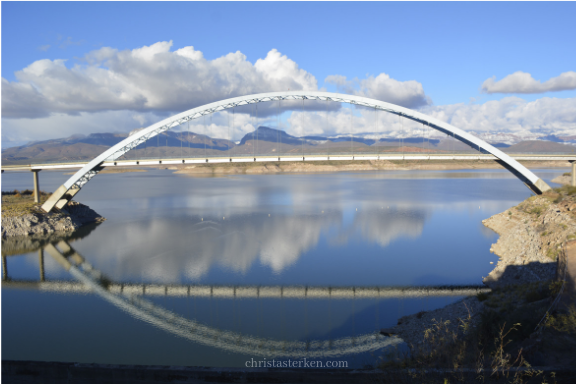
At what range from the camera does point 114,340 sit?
10.3 m

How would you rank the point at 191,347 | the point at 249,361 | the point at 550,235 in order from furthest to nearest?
the point at 550,235 → the point at 191,347 → the point at 249,361

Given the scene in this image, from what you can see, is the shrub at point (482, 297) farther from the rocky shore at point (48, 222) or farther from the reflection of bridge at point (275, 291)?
the rocky shore at point (48, 222)

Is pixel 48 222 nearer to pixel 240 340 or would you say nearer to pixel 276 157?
pixel 276 157

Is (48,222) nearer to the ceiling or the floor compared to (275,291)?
nearer to the ceiling

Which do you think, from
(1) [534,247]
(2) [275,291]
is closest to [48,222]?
(2) [275,291]

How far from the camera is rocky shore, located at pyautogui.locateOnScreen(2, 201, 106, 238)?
2367 cm

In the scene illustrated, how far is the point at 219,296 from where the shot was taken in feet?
44.1

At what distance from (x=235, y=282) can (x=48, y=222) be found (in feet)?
57.6

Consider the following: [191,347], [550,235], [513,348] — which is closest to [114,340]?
[191,347]

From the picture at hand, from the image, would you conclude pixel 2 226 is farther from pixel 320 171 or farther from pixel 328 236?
pixel 320 171

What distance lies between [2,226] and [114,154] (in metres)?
7.79

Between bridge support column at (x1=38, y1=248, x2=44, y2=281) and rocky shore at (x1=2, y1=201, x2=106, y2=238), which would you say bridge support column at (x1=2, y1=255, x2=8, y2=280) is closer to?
bridge support column at (x1=38, y1=248, x2=44, y2=281)

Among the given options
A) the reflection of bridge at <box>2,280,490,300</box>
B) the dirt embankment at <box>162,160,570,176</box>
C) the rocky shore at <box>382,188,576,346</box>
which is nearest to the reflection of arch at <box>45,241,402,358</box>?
the reflection of bridge at <box>2,280,490,300</box>

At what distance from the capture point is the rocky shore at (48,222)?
2367 centimetres
